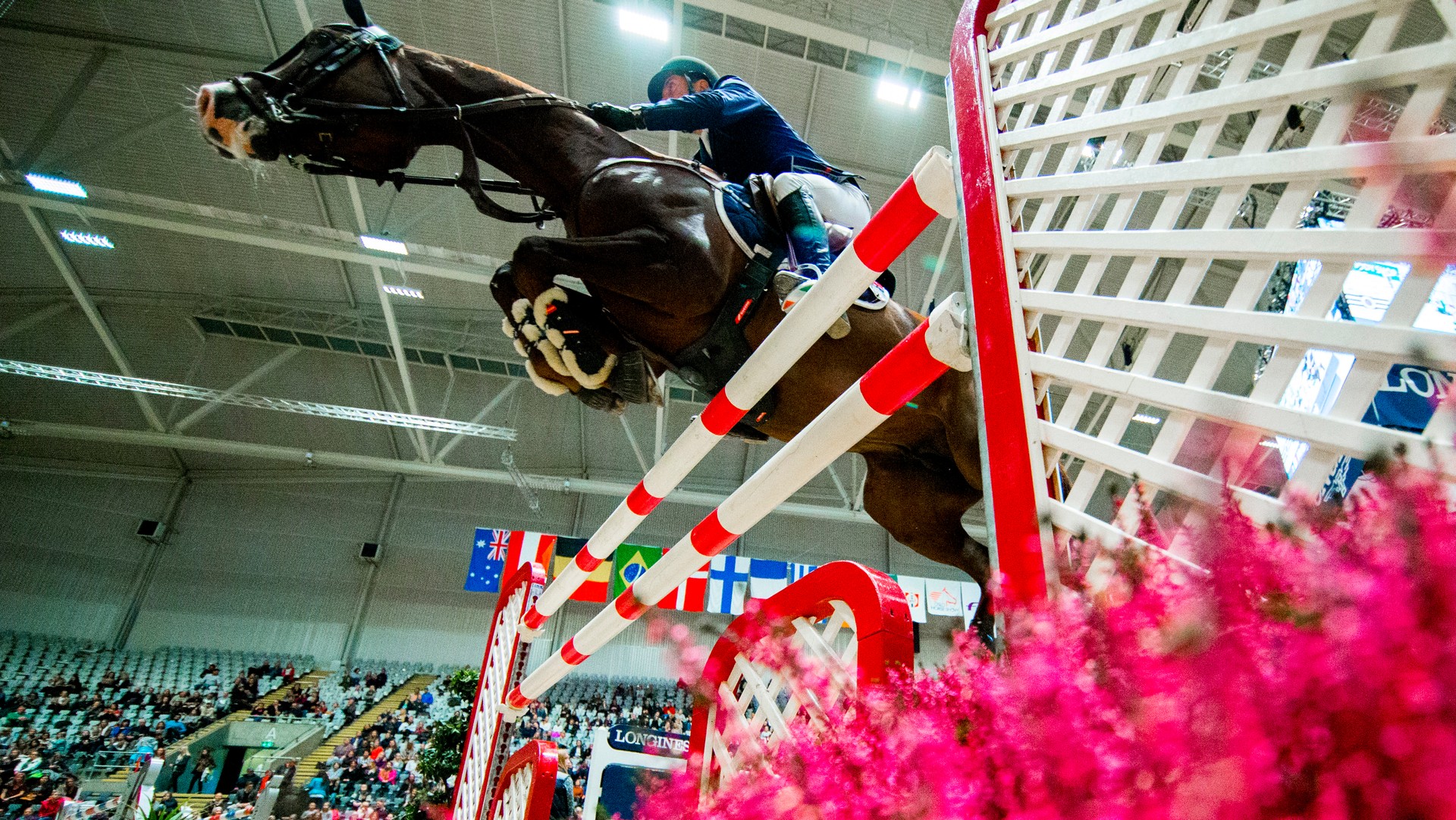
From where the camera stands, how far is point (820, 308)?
1.28 meters

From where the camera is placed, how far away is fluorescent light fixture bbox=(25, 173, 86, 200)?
7.54 m

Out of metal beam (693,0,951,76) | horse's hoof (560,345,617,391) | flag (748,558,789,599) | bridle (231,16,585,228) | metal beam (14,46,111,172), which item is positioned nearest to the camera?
horse's hoof (560,345,617,391)

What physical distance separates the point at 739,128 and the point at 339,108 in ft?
4.06

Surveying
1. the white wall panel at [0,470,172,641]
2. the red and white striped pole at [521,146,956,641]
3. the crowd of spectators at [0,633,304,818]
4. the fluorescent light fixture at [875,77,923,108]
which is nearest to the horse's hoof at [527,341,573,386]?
the red and white striped pole at [521,146,956,641]

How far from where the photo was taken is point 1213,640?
39cm

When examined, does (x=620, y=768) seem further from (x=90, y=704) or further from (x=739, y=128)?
(x=90, y=704)

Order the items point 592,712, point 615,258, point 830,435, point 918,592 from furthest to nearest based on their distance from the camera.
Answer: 1. point 592,712
2. point 918,592
3. point 615,258
4. point 830,435

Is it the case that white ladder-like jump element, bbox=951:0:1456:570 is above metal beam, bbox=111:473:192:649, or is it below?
below

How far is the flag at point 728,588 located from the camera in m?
10.9

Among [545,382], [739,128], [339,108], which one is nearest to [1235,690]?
[545,382]

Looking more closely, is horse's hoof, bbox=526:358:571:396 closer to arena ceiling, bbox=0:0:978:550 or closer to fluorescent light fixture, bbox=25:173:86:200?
arena ceiling, bbox=0:0:978:550

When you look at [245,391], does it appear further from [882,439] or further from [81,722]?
[882,439]

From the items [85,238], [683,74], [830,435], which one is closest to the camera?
[830,435]

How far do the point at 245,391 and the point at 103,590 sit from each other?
4.48m
